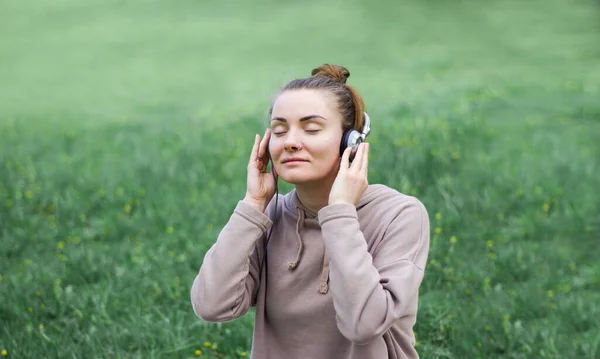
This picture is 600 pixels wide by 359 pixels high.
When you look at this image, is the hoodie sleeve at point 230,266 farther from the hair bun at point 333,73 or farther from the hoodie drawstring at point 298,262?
the hair bun at point 333,73

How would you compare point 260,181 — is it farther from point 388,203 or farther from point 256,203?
point 388,203

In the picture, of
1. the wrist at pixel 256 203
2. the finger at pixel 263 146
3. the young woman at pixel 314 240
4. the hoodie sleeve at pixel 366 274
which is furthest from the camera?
the finger at pixel 263 146

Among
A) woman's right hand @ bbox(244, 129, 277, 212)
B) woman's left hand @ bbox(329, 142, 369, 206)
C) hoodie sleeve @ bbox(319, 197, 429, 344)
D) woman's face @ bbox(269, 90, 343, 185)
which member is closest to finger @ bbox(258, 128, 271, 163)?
woman's right hand @ bbox(244, 129, 277, 212)

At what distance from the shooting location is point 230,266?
9.49ft

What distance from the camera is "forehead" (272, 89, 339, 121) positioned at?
2.91 meters

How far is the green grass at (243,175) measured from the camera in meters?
4.86

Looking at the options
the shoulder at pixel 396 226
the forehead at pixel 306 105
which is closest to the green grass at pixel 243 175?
the forehead at pixel 306 105

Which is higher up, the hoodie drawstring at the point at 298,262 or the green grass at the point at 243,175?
the hoodie drawstring at the point at 298,262

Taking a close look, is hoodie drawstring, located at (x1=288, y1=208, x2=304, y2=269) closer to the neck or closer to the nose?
the neck

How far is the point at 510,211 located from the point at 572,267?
849 mm

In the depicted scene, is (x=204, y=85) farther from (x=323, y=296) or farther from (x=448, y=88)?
(x=323, y=296)

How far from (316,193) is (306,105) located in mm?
308

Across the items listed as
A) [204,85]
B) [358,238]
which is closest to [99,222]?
[358,238]

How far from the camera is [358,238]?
268cm
